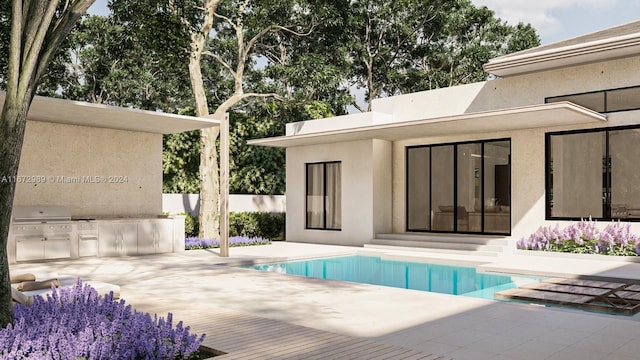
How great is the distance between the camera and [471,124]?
12672 millimetres

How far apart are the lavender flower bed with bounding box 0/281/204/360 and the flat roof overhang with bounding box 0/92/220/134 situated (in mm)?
5880

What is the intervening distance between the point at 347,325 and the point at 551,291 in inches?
146

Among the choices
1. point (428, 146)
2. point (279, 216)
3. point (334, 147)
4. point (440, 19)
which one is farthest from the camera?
point (440, 19)

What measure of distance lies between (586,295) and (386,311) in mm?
2973

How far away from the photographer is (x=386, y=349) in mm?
4344

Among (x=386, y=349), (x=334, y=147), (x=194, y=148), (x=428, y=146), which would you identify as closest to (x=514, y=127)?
(x=428, y=146)

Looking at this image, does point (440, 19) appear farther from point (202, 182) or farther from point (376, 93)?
point (202, 182)

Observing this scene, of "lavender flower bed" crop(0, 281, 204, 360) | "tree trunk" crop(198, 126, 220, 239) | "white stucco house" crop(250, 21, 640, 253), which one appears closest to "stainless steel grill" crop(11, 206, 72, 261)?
"tree trunk" crop(198, 126, 220, 239)

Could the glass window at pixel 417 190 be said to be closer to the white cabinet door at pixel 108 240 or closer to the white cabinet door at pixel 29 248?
the white cabinet door at pixel 108 240

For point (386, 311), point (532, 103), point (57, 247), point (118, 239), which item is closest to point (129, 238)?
point (118, 239)

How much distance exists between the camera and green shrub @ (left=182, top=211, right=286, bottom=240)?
17453mm

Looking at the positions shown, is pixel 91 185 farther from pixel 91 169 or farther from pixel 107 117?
pixel 107 117

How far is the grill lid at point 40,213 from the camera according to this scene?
10.8m

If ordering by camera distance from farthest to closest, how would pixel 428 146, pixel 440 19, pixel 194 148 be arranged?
pixel 440 19
pixel 194 148
pixel 428 146
